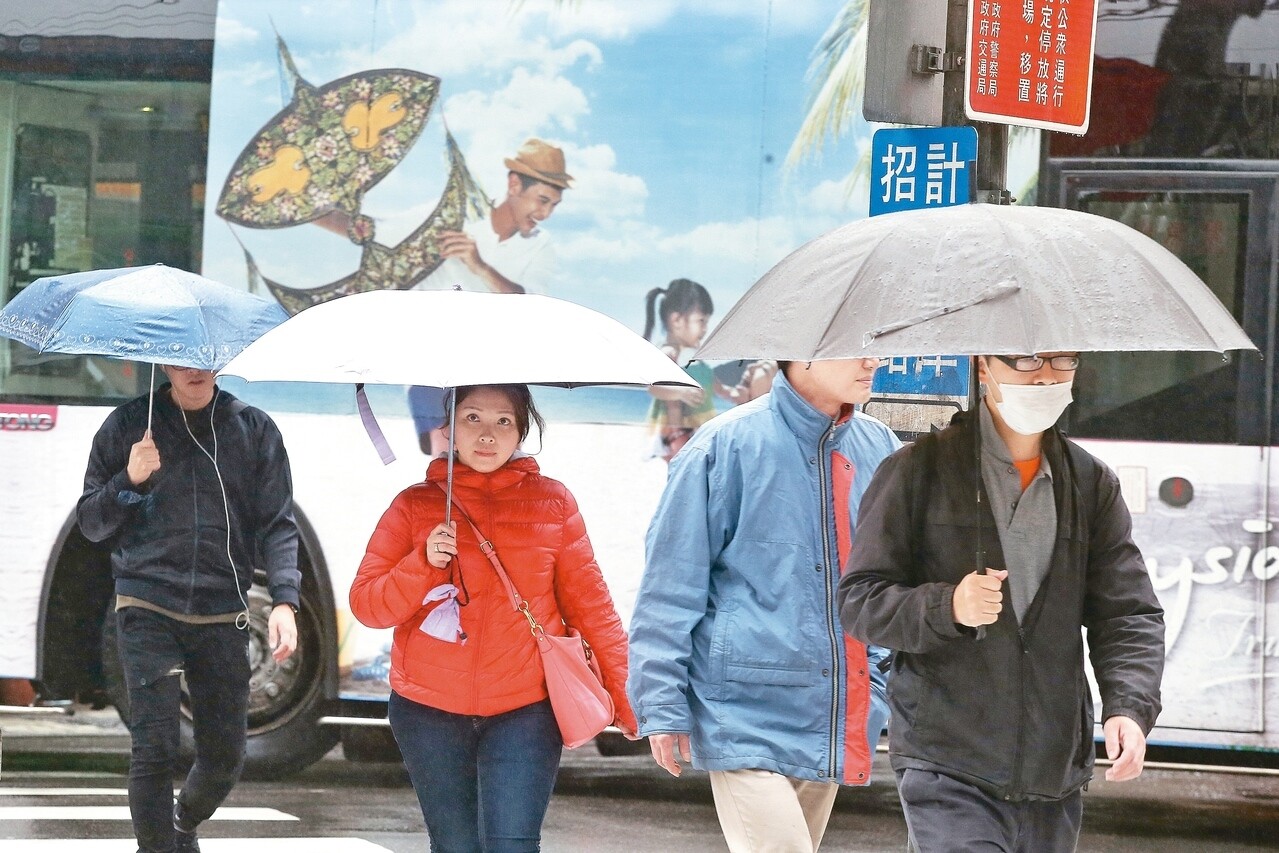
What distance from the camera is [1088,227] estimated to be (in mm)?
3236

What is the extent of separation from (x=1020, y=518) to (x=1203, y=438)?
12.0 feet

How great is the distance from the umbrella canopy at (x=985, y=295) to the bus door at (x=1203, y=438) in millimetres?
3735

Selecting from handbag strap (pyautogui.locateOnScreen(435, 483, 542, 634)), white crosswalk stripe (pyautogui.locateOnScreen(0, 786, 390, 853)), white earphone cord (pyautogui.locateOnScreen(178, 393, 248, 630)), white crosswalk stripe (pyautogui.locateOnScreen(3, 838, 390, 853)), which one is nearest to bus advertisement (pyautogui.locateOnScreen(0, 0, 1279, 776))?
white crosswalk stripe (pyautogui.locateOnScreen(0, 786, 390, 853))

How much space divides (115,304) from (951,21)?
2.74 metres

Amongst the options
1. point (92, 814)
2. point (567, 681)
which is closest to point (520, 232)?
point (92, 814)

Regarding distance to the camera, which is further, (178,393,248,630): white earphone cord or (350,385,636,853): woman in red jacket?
(178,393,248,630): white earphone cord

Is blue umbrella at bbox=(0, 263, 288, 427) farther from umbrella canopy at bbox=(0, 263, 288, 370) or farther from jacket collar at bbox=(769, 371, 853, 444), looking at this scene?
jacket collar at bbox=(769, 371, 853, 444)

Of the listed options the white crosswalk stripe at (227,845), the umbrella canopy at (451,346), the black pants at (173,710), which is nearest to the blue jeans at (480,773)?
the umbrella canopy at (451,346)

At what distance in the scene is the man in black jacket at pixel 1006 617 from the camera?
3.36 metres

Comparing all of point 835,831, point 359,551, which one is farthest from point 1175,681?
point 359,551

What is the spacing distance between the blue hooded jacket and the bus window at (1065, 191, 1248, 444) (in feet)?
10.1

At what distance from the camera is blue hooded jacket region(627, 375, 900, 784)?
3.94m

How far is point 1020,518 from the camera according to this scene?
3.45m

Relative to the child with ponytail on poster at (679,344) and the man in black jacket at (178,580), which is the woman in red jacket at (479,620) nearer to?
the man in black jacket at (178,580)
